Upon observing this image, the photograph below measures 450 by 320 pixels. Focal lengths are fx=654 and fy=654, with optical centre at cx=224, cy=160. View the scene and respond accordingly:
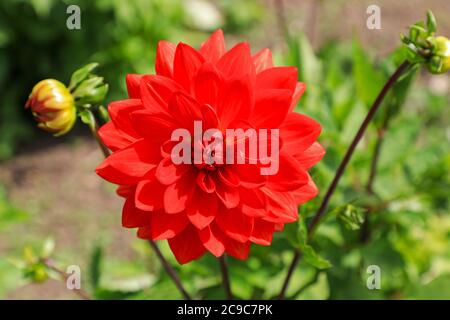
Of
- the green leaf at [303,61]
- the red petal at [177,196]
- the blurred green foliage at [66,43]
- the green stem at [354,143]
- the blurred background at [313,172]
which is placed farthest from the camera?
the blurred green foliage at [66,43]

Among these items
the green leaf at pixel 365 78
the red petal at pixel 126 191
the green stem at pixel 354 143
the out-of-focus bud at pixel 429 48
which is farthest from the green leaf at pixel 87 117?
the green leaf at pixel 365 78

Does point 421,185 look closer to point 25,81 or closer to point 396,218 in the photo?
point 396,218

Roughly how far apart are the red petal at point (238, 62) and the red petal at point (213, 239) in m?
0.24

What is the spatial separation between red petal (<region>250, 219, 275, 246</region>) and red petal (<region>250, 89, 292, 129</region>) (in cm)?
16

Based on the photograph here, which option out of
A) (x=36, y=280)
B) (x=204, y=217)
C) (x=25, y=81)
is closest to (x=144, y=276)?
(x=36, y=280)

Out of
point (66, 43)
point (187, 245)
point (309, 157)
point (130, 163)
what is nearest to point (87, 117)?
point (130, 163)

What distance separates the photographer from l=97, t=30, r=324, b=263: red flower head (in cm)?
100

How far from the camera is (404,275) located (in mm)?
1773

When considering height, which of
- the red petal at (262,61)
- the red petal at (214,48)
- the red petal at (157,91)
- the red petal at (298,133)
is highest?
the red petal at (214,48)

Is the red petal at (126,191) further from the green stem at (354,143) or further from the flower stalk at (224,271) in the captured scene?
the green stem at (354,143)

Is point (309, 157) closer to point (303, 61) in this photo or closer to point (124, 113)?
point (124, 113)

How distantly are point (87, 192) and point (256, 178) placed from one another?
2125mm

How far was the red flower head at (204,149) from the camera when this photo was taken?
1.00m

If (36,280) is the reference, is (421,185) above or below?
above
